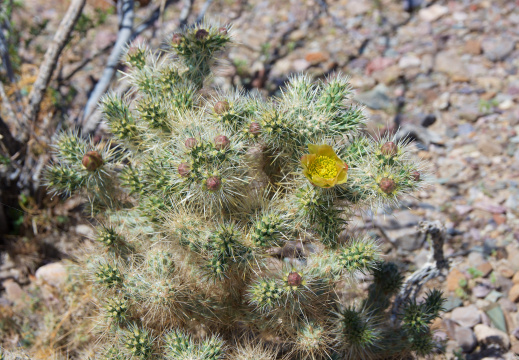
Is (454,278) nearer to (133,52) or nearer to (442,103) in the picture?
(442,103)

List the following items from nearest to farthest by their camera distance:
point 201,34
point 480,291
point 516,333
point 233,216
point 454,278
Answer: point 233,216, point 201,34, point 516,333, point 480,291, point 454,278

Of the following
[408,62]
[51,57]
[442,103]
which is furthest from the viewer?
[408,62]

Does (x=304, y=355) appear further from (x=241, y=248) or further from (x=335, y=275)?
(x=241, y=248)

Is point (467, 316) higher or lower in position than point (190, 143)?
lower

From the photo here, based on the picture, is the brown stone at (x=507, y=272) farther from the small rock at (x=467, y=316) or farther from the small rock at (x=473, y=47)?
the small rock at (x=473, y=47)

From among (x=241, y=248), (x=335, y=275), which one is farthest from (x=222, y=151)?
(x=335, y=275)

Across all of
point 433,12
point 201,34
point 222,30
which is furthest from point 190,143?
point 433,12

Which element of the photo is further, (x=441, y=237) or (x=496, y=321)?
(x=496, y=321)
